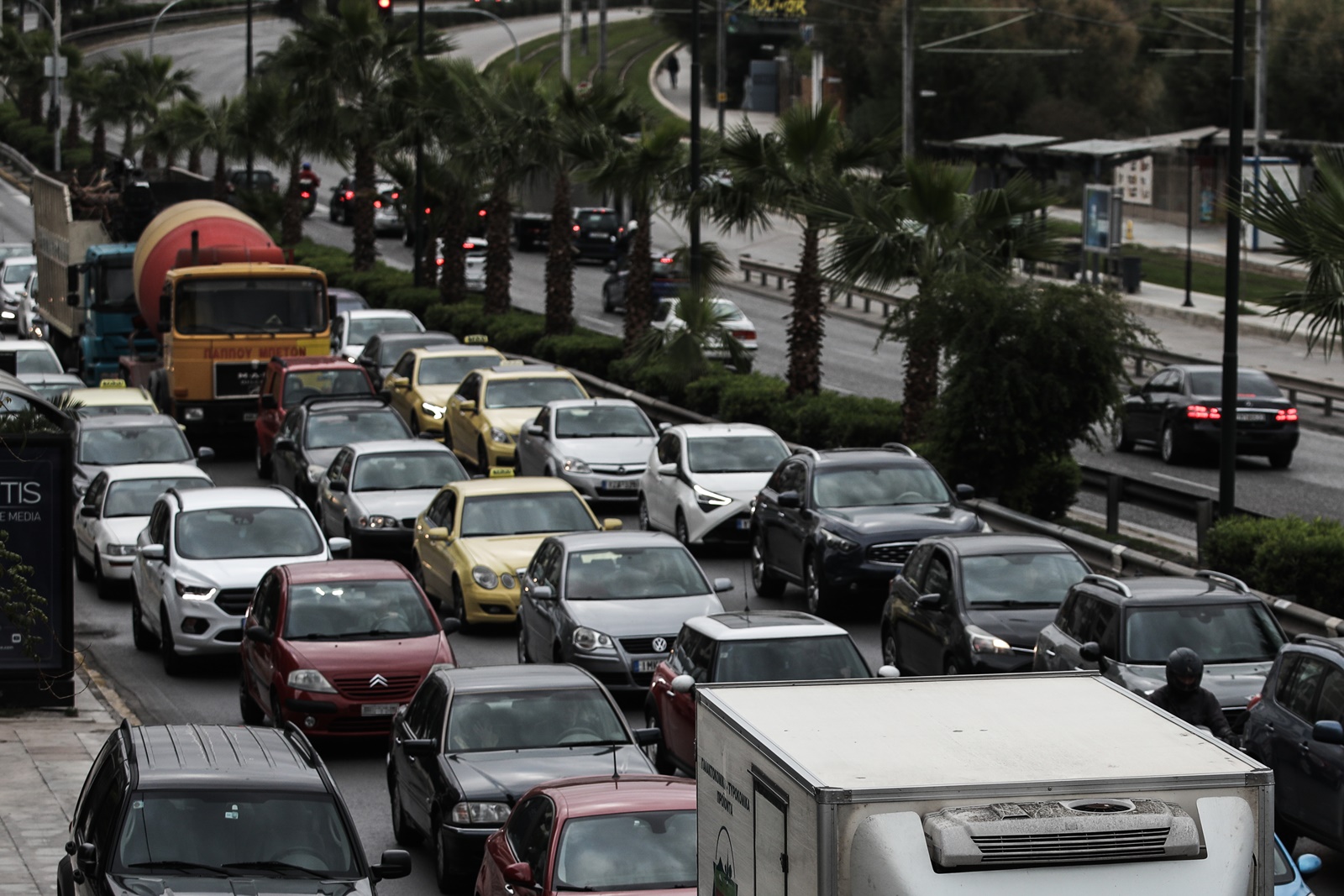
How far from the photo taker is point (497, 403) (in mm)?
30891

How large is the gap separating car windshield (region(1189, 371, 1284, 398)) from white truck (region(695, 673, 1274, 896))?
24852 millimetres

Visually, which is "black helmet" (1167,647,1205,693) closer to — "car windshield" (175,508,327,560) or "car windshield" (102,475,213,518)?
"car windshield" (175,508,327,560)

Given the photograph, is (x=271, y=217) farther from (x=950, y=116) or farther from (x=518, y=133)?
(x=950, y=116)

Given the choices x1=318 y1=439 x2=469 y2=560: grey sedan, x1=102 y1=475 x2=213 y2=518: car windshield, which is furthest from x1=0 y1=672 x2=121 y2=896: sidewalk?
x1=318 y1=439 x2=469 y2=560: grey sedan

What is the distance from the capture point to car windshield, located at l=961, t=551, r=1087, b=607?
17625 millimetres

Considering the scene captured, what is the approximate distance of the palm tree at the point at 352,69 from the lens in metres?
50.3

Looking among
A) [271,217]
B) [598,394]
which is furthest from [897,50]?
[598,394]

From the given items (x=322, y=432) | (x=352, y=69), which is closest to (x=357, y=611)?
(x=322, y=432)

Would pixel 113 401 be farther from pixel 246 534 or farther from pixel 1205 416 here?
pixel 1205 416

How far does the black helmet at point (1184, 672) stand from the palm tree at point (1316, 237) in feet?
14.6

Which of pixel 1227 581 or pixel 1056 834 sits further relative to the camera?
pixel 1227 581

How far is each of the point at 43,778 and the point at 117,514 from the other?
8499 mm

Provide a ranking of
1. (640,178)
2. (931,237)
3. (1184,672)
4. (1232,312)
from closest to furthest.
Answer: (1184,672), (1232,312), (931,237), (640,178)

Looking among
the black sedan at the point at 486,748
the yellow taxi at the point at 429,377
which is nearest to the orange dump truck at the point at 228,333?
the yellow taxi at the point at 429,377
